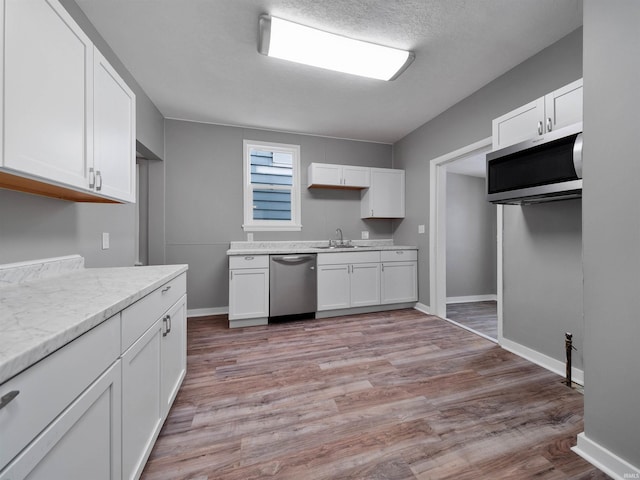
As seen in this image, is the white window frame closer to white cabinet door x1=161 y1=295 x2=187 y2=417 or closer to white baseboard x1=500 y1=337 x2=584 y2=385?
white cabinet door x1=161 y1=295 x2=187 y2=417

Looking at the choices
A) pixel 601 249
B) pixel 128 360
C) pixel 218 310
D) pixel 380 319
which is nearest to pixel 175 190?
pixel 218 310

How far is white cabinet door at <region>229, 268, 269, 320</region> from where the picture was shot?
2955 millimetres

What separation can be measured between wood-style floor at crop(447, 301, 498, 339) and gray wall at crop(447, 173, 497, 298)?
11.0 inches

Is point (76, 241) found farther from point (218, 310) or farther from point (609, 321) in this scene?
point (609, 321)

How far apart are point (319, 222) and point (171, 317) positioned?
264cm

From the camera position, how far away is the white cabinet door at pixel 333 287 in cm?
327

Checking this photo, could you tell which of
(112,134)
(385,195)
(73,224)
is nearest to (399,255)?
(385,195)

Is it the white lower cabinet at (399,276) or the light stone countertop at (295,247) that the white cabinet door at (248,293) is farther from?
the white lower cabinet at (399,276)

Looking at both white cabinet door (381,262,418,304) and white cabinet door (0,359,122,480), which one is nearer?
white cabinet door (0,359,122,480)

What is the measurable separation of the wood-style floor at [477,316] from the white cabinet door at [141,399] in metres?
3.04

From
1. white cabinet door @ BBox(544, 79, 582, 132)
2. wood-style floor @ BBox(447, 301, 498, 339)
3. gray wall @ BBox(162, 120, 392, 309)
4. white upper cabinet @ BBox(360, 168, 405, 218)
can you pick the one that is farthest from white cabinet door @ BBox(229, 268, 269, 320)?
white cabinet door @ BBox(544, 79, 582, 132)

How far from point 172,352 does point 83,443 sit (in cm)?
86

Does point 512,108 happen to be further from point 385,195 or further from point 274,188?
point 274,188

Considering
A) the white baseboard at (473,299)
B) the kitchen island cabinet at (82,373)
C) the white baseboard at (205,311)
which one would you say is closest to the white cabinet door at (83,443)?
the kitchen island cabinet at (82,373)
